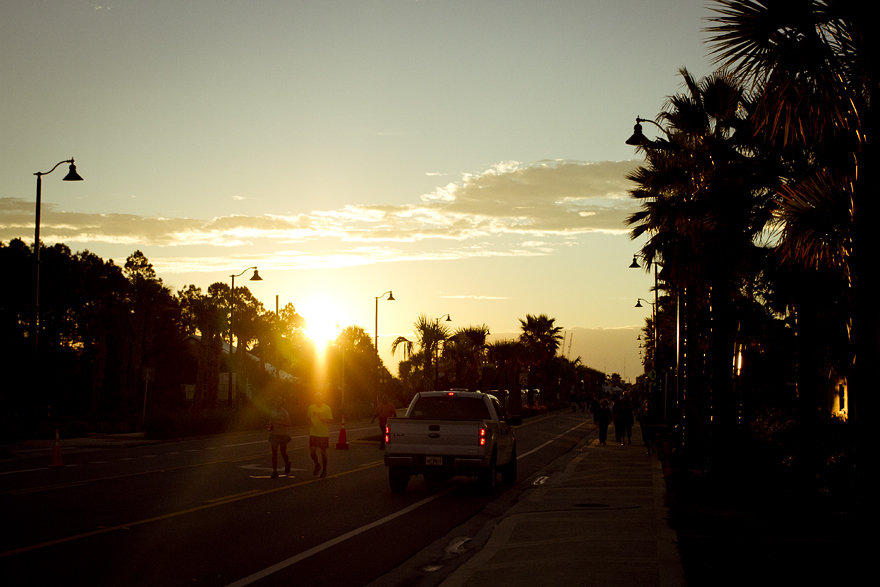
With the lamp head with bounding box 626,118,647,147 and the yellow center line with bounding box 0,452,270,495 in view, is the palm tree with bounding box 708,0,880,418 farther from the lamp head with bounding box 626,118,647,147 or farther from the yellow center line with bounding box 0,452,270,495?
the yellow center line with bounding box 0,452,270,495

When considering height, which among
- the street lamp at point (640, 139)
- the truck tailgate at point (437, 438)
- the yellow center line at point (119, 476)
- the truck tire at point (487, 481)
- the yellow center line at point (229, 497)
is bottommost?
the yellow center line at point (119, 476)

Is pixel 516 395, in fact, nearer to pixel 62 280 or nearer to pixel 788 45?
pixel 62 280

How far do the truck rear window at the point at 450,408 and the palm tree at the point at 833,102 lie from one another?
24.7 ft

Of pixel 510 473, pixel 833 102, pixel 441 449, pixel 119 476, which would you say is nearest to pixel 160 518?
pixel 441 449

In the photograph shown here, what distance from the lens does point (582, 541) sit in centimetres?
958

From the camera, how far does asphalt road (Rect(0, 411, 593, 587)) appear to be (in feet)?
27.7

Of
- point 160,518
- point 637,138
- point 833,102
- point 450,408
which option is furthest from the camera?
point 637,138

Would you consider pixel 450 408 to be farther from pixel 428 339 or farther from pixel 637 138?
pixel 428 339

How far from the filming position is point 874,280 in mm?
7984

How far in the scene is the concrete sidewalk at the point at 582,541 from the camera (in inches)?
303

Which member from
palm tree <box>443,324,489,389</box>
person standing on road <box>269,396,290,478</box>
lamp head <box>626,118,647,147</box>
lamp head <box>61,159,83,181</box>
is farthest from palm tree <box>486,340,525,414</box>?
person standing on road <box>269,396,290,478</box>

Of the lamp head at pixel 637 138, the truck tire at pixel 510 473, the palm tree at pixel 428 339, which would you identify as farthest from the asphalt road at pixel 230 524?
the palm tree at pixel 428 339

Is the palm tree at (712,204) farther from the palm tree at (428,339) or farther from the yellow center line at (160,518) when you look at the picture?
the palm tree at (428,339)

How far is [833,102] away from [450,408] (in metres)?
9.54
